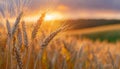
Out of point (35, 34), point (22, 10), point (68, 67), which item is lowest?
point (68, 67)

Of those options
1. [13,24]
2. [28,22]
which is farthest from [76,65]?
[13,24]

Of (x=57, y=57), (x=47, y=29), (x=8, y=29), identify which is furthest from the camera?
(x=57, y=57)

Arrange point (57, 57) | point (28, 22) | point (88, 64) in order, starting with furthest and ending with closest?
point (88, 64) < point (57, 57) < point (28, 22)

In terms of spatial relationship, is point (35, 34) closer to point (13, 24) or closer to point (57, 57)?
point (13, 24)

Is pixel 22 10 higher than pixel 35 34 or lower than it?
higher

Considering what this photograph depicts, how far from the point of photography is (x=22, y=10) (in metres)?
3.14

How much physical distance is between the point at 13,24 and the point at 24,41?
0.16 metres

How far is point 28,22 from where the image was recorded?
3.33 meters

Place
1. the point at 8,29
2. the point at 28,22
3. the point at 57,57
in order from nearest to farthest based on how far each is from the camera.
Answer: the point at 8,29 → the point at 28,22 → the point at 57,57

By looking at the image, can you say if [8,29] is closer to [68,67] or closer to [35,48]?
[35,48]

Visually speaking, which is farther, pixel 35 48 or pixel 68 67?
pixel 68 67

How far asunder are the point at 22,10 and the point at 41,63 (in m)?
0.68

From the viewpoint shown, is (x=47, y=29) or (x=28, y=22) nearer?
(x=28, y=22)

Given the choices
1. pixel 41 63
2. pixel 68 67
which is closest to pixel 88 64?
pixel 68 67
